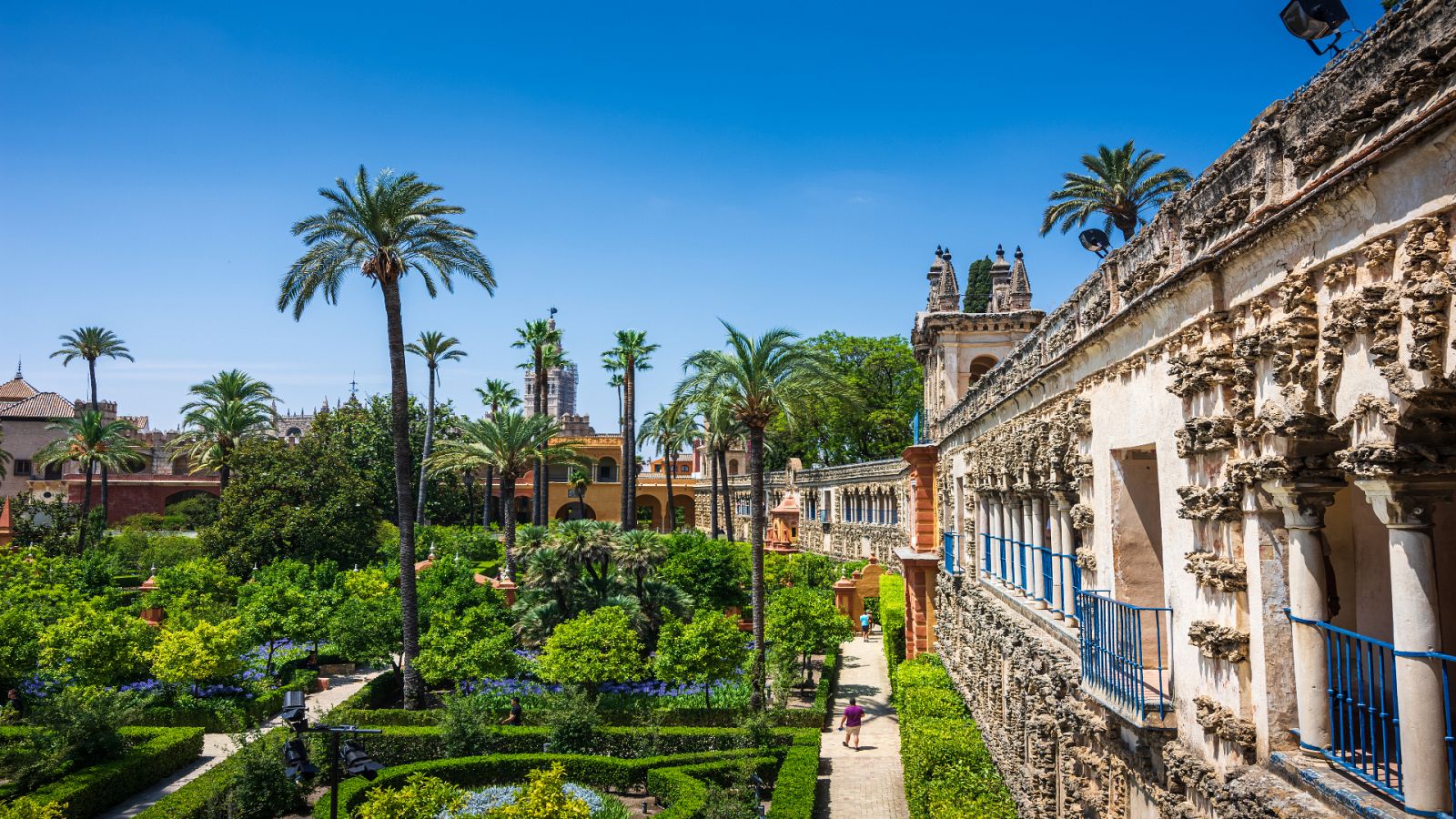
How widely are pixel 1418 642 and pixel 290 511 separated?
44.0m

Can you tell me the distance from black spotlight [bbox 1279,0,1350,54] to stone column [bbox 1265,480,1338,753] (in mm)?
2830

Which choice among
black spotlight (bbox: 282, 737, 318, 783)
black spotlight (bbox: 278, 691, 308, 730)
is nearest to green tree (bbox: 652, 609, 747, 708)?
black spotlight (bbox: 278, 691, 308, 730)

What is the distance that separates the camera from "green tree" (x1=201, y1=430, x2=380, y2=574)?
135 feet

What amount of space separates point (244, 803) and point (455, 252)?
14.0m

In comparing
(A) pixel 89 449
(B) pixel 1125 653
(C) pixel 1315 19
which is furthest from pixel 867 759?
(A) pixel 89 449

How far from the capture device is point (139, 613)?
35000mm

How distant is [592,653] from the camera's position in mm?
23250

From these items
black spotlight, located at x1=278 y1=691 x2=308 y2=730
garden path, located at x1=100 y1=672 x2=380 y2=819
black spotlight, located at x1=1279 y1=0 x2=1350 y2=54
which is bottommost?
garden path, located at x1=100 y1=672 x2=380 y2=819

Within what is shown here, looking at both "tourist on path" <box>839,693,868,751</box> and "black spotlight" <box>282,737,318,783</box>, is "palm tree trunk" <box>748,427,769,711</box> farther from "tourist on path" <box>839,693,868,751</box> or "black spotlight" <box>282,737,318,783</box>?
"black spotlight" <box>282,737,318,783</box>

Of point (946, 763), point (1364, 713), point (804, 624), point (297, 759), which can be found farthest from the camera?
point (804, 624)

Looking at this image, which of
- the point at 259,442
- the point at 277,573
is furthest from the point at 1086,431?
the point at 259,442

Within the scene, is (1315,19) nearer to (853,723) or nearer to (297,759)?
(297,759)

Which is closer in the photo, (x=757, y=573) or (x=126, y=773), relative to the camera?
(x=126, y=773)

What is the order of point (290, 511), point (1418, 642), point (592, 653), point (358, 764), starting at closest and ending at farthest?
point (1418, 642) < point (358, 764) < point (592, 653) < point (290, 511)
